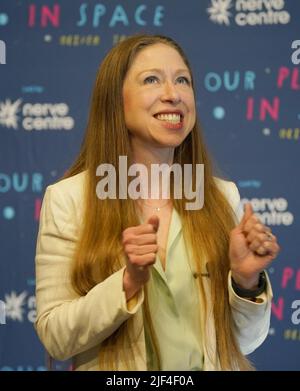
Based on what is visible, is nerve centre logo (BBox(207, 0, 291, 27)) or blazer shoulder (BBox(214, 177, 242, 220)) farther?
nerve centre logo (BBox(207, 0, 291, 27))

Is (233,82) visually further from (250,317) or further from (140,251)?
(140,251)

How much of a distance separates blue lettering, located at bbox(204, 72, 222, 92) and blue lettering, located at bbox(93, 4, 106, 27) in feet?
1.46

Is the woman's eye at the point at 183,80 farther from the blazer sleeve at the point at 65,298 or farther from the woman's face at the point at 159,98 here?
the blazer sleeve at the point at 65,298

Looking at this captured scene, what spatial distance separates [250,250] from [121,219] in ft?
0.85

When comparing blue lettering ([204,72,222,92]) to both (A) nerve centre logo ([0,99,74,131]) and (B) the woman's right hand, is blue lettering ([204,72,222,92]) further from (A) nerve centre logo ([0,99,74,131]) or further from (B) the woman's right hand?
(B) the woman's right hand

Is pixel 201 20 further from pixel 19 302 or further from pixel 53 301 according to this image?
pixel 53 301

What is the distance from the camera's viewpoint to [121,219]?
1152 millimetres

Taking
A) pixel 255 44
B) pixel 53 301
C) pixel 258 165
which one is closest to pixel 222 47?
pixel 255 44

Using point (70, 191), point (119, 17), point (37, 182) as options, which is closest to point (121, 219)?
point (70, 191)

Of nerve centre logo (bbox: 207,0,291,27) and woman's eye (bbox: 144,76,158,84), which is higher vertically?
nerve centre logo (bbox: 207,0,291,27)

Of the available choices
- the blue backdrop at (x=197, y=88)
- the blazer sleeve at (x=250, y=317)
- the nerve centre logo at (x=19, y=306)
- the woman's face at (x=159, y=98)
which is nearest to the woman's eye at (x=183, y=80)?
the woman's face at (x=159, y=98)

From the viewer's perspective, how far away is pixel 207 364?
3.60 feet

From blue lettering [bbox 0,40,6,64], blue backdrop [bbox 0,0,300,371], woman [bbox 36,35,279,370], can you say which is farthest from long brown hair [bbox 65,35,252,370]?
blue lettering [bbox 0,40,6,64]

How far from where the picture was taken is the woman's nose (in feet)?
3.87
